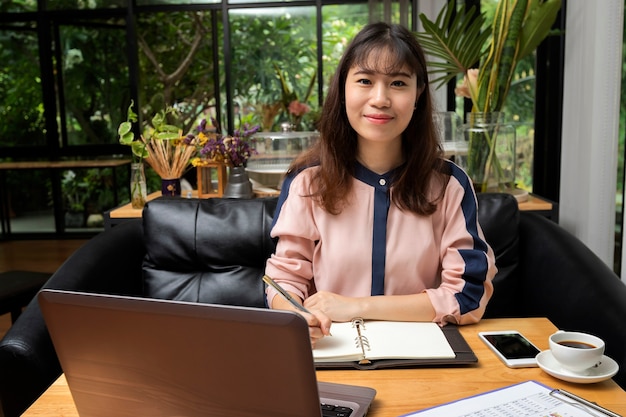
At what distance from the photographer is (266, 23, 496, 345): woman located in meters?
1.35

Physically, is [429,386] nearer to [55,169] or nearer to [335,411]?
[335,411]

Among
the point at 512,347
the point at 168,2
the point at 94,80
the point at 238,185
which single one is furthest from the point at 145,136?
the point at 94,80

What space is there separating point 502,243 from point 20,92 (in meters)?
5.31

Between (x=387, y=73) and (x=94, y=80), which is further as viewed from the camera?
(x=94, y=80)

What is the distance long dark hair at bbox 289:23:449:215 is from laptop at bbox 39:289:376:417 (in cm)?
81

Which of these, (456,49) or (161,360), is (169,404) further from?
(456,49)

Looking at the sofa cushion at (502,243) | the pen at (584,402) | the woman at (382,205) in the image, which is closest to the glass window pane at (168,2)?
the sofa cushion at (502,243)

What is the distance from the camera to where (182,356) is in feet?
2.15

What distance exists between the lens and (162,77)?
5.81m

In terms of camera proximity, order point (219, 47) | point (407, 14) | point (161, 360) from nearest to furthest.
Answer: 1. point (161, 360)
2. point (407, 14)
3. point (219, 47)

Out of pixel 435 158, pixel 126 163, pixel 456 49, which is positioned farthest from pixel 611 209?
pixel 126 163

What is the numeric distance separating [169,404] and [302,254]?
811mm

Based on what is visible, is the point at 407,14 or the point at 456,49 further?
the point at 407,14

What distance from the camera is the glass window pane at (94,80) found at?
577 cm
